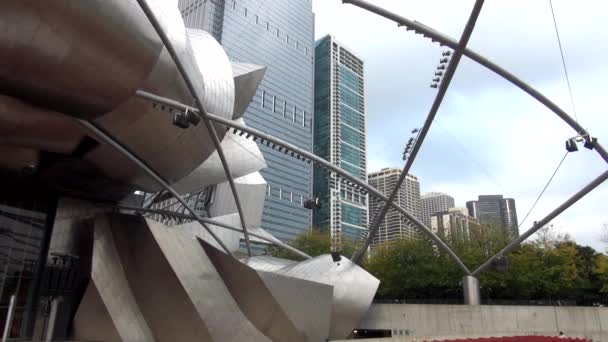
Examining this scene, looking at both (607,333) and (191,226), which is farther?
(191,226)

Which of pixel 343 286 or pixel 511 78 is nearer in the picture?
pixel 511 78

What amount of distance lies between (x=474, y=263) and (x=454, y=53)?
27731 millimetres

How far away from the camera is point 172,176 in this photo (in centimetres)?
2267

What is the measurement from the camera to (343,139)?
5078cm

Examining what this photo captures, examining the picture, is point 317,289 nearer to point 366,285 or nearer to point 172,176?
point 366,285

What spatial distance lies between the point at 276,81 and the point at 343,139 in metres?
49.2

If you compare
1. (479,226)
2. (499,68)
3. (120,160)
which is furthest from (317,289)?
(479,226)

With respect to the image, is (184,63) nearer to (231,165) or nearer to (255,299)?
(255,299)

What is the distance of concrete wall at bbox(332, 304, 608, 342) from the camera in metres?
23.6

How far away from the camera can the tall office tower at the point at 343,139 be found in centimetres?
4819

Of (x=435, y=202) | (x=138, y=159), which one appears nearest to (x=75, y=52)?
(x=138, y=159)

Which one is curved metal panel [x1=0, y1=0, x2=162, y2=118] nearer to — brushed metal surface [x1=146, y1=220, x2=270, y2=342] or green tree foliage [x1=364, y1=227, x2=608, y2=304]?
brushed metal surface [x1=146, y1=220, x2=270, y2=342]

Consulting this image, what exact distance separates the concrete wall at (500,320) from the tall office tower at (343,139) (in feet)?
24.7

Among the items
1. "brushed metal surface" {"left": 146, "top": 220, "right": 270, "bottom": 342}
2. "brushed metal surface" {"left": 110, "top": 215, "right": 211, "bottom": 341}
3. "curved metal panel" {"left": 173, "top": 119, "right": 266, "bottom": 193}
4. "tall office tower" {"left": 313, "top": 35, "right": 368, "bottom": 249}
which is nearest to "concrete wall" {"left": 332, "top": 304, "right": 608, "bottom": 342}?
"tall office tower" {"left": 313, "top": 35, "right": 368, "bottom": 249}
